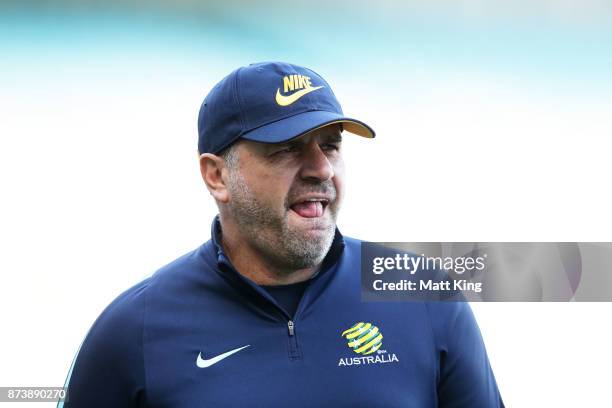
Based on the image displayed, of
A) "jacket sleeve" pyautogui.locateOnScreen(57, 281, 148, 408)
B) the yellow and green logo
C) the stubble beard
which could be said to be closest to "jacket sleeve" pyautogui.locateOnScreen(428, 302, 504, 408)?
the yellow and green logo

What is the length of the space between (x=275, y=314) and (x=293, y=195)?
0.30 m

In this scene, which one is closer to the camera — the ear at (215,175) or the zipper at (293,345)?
the zipper at (293,345)

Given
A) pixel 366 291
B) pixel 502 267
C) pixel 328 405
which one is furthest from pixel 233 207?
pixel 502 267

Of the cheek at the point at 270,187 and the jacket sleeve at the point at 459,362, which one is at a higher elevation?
the cheek at the point at 270,187

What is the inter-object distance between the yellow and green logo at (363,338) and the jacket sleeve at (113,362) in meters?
0.52

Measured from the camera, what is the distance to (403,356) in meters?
1.70

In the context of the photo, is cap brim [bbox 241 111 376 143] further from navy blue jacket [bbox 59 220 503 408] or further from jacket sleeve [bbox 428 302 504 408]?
jacket sleeve [bbox 428 302 504 408]

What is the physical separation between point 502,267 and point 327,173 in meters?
1.30

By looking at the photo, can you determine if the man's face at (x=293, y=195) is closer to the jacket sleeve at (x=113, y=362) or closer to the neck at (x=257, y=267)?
the neck at (x=257, y=267)

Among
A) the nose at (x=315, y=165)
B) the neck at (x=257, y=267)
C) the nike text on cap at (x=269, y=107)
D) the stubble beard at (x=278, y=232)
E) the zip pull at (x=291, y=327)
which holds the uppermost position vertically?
the nike text on cap at (x=269, y=107)

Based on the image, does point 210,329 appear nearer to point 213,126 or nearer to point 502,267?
point 213,126

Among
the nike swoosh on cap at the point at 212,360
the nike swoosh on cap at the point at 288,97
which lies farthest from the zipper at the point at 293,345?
the nike swoosh on cap at the point at 288,97

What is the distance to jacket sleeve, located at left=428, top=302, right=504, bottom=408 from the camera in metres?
1.75

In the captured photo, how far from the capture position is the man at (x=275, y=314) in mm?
1626
